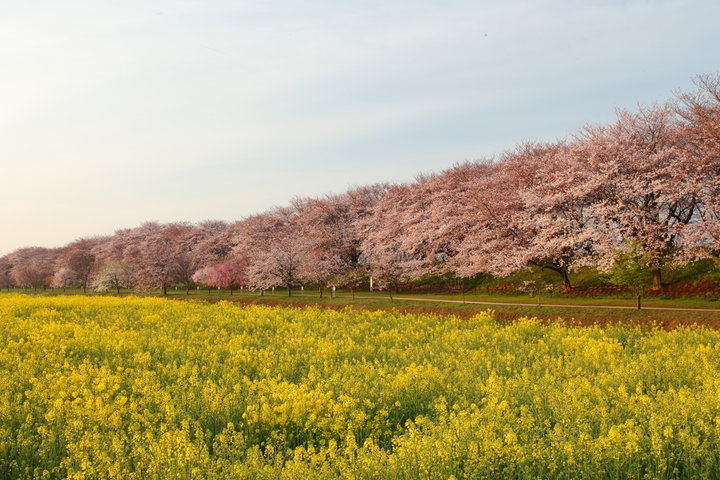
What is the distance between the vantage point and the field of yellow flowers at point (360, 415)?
6.66 metres

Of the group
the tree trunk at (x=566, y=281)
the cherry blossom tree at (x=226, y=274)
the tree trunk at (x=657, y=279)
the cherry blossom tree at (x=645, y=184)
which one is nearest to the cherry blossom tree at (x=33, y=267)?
the cherry blossom tree at (x=226, y=274)

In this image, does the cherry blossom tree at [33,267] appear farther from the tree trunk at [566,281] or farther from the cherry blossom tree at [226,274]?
the tree trunk at [566,281]

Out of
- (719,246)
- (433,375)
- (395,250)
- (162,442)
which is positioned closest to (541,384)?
(433,375)

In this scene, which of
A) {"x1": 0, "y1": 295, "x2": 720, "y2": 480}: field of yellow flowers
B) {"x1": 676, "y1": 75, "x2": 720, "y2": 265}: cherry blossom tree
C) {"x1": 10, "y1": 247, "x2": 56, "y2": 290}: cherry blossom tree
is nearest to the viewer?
{"x1": 0, "y1": 295, "x2": 720, "y2": 480}: field of yellow flowers

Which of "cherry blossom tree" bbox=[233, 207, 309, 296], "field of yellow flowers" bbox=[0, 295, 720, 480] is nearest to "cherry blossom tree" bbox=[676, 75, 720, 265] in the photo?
"field of yellow flowers" bbox=[0, 295, 720, 480]

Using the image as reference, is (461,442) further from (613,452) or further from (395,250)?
(395,250)

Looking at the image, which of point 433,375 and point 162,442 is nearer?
point 162,442

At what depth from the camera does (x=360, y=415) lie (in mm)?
8227

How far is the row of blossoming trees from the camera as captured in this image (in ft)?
121

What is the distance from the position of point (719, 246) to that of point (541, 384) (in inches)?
1101

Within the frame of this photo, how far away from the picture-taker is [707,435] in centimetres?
772

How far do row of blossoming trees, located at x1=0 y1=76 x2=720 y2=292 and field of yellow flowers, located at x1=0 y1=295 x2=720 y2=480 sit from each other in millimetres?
24097

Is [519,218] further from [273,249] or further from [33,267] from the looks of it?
[33,267]

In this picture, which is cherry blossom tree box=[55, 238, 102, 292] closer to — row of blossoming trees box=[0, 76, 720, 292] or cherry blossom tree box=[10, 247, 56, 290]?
cherry blossom tree box=[10, 247, 56, 290]
